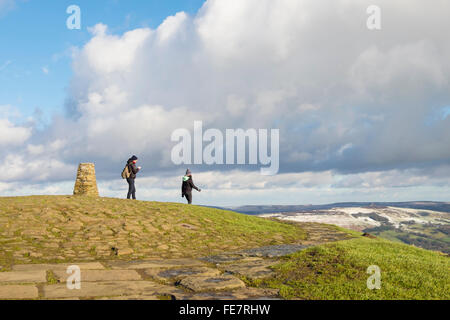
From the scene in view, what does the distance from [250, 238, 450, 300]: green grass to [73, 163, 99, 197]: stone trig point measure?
1751 cm

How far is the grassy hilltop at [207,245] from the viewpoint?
693 centimetres

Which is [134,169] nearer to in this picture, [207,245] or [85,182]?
[85,182]

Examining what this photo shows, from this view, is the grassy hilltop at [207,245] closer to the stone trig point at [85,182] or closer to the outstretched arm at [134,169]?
the outstretched arm at [134,169]

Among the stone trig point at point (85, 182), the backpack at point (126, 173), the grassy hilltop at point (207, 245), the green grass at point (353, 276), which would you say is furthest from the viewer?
the stone trig point at point (85, 182)

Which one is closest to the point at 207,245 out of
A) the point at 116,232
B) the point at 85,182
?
the point at 116,232

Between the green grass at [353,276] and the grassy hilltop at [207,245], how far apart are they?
2 cm

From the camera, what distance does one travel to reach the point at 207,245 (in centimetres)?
1377

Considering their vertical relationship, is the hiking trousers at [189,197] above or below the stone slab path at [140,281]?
above

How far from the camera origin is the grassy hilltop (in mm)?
6926

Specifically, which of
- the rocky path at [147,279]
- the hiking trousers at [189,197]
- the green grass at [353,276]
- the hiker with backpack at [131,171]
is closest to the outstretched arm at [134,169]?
the hiker with backpack at [131,171]

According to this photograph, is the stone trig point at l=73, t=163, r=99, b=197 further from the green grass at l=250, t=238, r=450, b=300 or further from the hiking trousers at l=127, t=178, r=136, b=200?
the green grass at l=250, t=238, r=450, b=300
